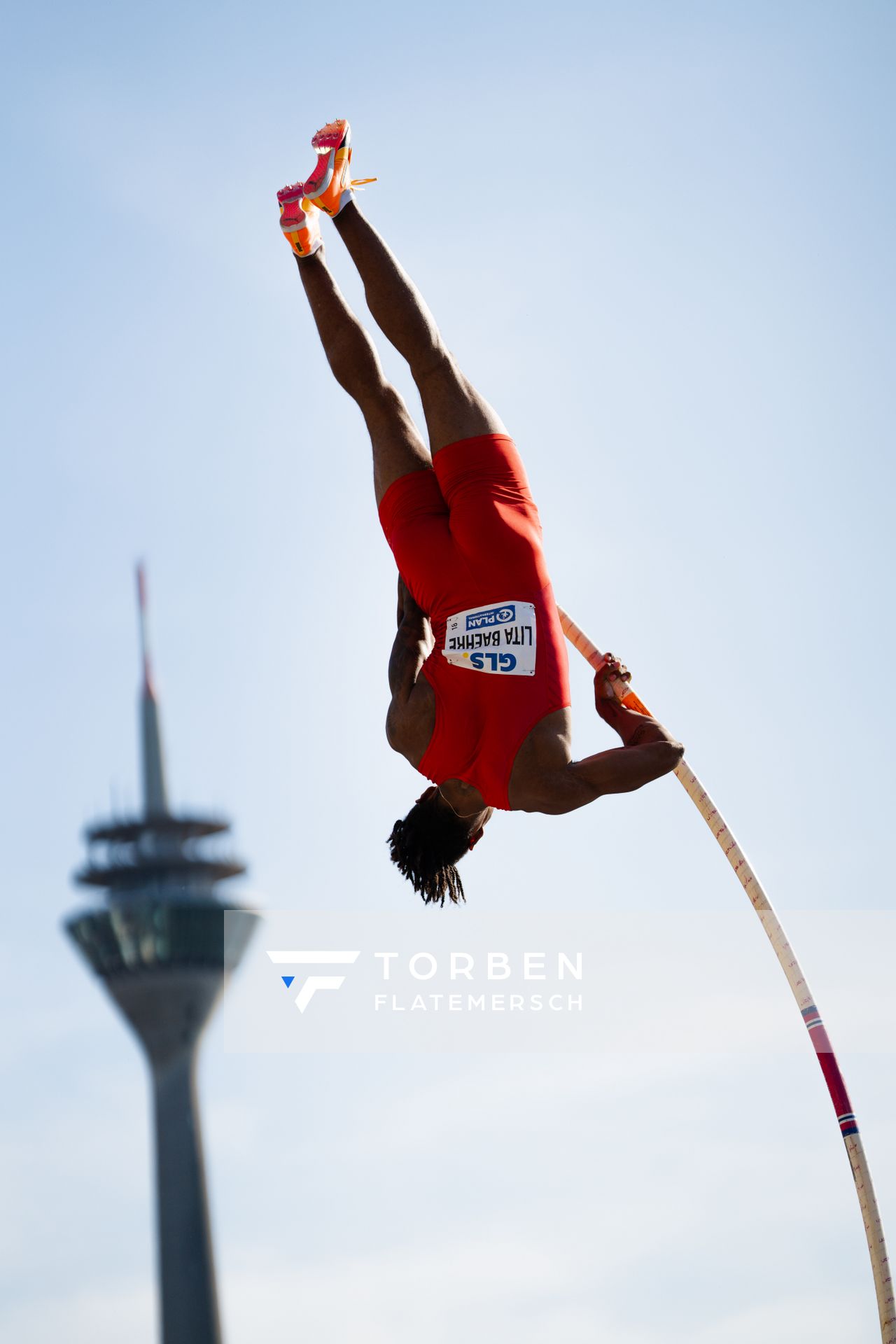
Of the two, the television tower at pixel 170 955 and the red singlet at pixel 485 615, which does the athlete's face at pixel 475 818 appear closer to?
the red singlet at pixel 485 615

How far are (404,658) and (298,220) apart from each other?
3200 millimetres

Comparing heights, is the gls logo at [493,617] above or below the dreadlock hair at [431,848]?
above

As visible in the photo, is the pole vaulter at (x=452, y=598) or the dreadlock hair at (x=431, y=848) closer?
the pole vaulter at (x=452, y=598)

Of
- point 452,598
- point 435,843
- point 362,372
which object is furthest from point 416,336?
point 435,843

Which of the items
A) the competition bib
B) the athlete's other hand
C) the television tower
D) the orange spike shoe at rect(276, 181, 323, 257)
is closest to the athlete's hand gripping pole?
the athlete's other hand

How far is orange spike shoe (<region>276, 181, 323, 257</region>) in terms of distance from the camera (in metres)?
11.2

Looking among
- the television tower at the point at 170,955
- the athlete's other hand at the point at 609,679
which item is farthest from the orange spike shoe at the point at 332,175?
the television tower at the point at 170,955

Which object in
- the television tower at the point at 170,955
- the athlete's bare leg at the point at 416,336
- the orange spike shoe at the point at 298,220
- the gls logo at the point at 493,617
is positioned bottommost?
the gls logo at the point at 493,617

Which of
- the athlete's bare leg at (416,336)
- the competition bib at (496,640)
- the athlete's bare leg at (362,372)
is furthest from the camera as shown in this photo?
the athlete's bare leg at (362,372)

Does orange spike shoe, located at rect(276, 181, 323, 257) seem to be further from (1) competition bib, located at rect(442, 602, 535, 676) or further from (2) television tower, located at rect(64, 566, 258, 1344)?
(2) television tower, located at rect(64, 566, 258, 1344)

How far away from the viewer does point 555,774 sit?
34.0 ft

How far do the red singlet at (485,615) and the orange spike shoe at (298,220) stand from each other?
184cm

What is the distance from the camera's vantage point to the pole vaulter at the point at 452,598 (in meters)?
10.6

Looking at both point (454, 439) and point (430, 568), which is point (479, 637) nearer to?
point (430, 568)
